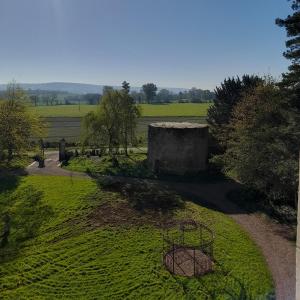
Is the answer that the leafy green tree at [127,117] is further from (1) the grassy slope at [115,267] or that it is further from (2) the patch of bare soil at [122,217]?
(1) the grassy slope at [115,267]

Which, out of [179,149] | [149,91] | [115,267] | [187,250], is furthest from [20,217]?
[149,91]

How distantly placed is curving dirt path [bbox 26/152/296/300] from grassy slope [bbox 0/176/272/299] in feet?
1.63

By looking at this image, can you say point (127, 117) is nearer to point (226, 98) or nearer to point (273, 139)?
point (226, 98)

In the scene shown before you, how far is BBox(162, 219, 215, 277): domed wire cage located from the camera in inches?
566

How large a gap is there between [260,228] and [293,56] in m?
9.40

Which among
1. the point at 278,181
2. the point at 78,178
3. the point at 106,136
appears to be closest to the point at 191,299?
the point at 278,181

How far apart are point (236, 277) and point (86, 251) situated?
20.6 ft

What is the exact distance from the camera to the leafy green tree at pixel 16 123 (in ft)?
85.3

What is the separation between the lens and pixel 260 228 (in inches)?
736

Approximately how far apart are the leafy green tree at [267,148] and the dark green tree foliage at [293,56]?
2.30ft

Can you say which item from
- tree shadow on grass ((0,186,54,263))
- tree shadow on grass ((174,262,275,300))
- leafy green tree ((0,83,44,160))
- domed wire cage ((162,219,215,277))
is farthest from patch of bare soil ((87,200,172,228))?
leafy green tree ((0,83,44,160))

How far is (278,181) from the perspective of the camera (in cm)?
1917

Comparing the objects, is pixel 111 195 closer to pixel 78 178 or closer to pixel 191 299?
pixel 78 178

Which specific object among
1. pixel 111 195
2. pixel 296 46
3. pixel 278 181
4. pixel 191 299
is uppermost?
pixel 296 46
